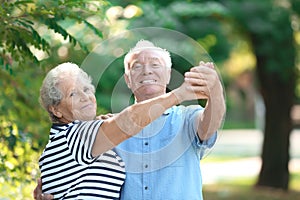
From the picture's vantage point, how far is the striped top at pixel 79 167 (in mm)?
3189

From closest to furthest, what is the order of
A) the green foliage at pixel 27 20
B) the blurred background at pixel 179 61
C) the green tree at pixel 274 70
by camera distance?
1. the green foliage at pixel 27 20
2. the blurred background at pixel 179 61
3. the green tree at pixel 274 70

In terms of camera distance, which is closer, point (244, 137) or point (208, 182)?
point (208, 182)

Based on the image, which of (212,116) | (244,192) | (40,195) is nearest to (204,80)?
(212,116)

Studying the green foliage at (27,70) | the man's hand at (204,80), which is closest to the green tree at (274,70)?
the green foliage at (27,70)

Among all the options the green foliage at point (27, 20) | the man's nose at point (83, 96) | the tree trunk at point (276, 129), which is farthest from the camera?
the tree trunk at point (276, 129)

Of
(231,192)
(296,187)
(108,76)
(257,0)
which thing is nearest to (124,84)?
(108,76)

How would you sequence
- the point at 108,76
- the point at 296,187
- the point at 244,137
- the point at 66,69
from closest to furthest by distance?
the point at 66,69
the point at 108,76
the point at 296,187
the point at 244,137

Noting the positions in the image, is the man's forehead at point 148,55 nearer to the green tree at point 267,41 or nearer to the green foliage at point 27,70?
the green foliage at point 27,70

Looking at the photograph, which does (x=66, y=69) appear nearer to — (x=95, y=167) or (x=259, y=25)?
(x=95, y=167)

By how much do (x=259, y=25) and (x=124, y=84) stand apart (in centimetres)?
1016

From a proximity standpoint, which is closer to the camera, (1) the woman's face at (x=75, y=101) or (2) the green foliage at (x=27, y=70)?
(1) the woman's face at (x=75, y=101)

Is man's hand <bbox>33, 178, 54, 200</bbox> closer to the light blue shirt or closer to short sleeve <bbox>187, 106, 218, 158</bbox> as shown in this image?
the light blue shirt

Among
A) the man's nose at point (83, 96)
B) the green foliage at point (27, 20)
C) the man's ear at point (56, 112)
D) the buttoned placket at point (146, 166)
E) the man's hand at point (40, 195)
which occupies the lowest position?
the man's hand at point (40, 195)

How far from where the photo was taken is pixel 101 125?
3.15 meters
